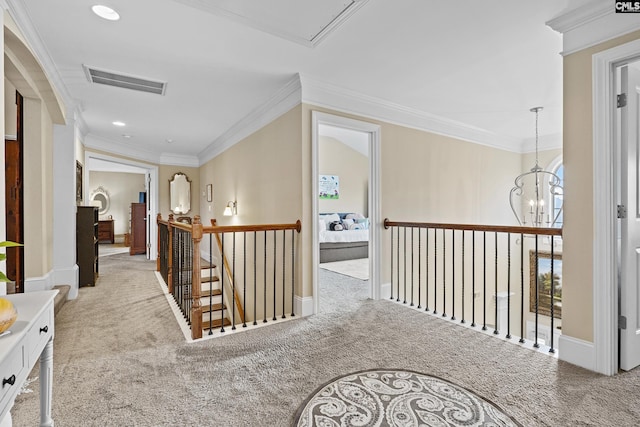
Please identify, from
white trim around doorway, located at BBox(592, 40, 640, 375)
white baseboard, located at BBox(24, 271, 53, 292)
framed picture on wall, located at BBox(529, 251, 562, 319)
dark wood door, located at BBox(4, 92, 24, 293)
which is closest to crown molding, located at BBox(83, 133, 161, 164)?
dark wood door, located at BBox(4, 92, 24, 293)

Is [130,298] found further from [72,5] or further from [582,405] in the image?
[582,405]

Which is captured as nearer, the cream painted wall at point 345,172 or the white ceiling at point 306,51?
the white ceiling at point 306,51

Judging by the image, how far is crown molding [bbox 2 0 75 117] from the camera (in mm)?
2018

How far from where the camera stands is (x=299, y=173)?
3195 millimetres

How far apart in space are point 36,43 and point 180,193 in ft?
16.0

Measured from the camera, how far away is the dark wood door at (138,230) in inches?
307

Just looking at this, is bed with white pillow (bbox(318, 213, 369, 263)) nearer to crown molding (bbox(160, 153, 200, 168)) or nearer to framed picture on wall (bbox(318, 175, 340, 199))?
framed picture on wall (bbox(318, 175, 340, 199))

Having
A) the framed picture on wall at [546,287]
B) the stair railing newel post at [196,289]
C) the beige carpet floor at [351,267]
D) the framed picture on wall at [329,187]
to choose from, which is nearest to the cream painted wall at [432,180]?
the stair railing newel post at [196,289]

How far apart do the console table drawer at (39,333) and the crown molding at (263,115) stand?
2590 mm

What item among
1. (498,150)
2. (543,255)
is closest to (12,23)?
(498,150)

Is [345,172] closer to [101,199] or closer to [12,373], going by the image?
[101,199]

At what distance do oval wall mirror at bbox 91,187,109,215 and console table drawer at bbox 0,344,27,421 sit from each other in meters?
11.2

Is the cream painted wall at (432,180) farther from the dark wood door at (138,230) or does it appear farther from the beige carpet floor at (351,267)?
the dark wood door at (138,230)

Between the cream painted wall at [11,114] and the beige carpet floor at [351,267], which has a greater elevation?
the cream painted wall at [11,114]
